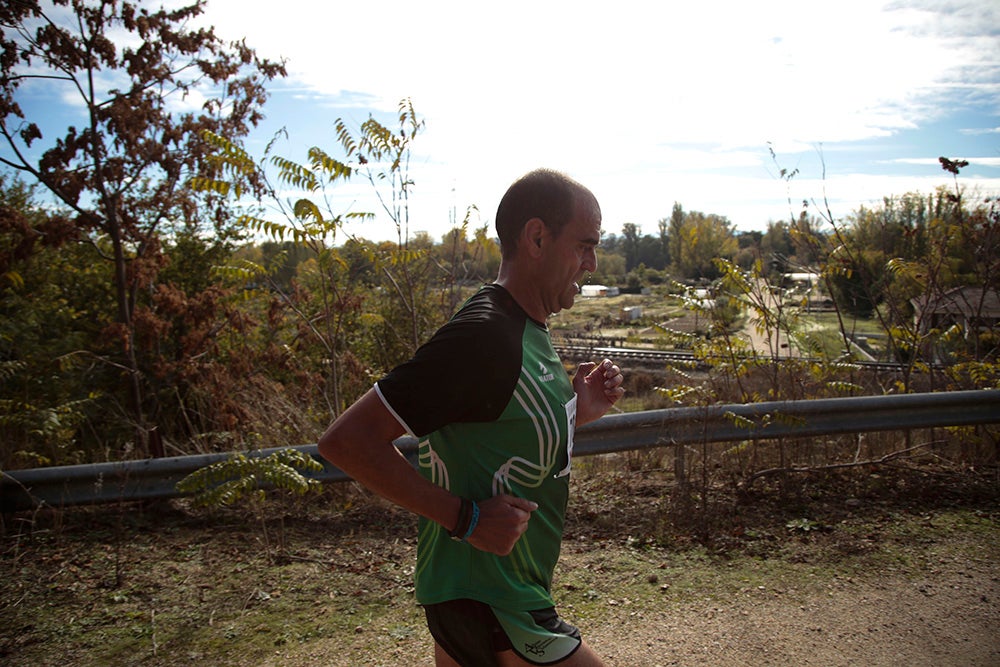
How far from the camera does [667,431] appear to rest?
566 cm

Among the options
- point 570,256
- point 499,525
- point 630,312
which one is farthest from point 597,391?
point 630,312

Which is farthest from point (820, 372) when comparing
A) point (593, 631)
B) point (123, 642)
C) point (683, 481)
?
point (123, 642)

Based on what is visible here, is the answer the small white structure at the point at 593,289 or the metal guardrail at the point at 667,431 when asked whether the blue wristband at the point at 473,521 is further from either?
the metal guardrail at the point at 667,431

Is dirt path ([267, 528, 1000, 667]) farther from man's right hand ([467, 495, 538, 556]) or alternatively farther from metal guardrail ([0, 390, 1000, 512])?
man's right hand ([467, 495, 538, 556])

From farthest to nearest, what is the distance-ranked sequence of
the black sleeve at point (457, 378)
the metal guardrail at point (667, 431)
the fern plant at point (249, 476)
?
→ the metal guardrail at point (667, 431)
the fern plant at point (249, 476)
the black sleeve at point (457, 378)

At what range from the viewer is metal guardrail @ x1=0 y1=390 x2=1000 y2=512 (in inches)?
195

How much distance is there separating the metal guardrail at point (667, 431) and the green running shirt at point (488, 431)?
328 cm

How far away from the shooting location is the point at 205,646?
3611 millimetres

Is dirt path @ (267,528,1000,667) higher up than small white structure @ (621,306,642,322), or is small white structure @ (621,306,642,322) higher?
small white structure @ (621,306,642,322)

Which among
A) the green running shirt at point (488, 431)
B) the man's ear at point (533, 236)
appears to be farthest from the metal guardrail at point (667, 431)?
the man's ear at point (533, 236)

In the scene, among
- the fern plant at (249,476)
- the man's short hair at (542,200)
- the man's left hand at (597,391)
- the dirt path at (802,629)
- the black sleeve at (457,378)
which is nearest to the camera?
the black sleeve at (457,378)

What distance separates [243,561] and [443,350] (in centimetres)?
341

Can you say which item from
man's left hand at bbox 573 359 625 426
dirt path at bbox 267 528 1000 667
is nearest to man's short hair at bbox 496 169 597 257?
man's left hand at bbox 573 359 625 426

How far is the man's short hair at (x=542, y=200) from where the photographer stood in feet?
6.97
